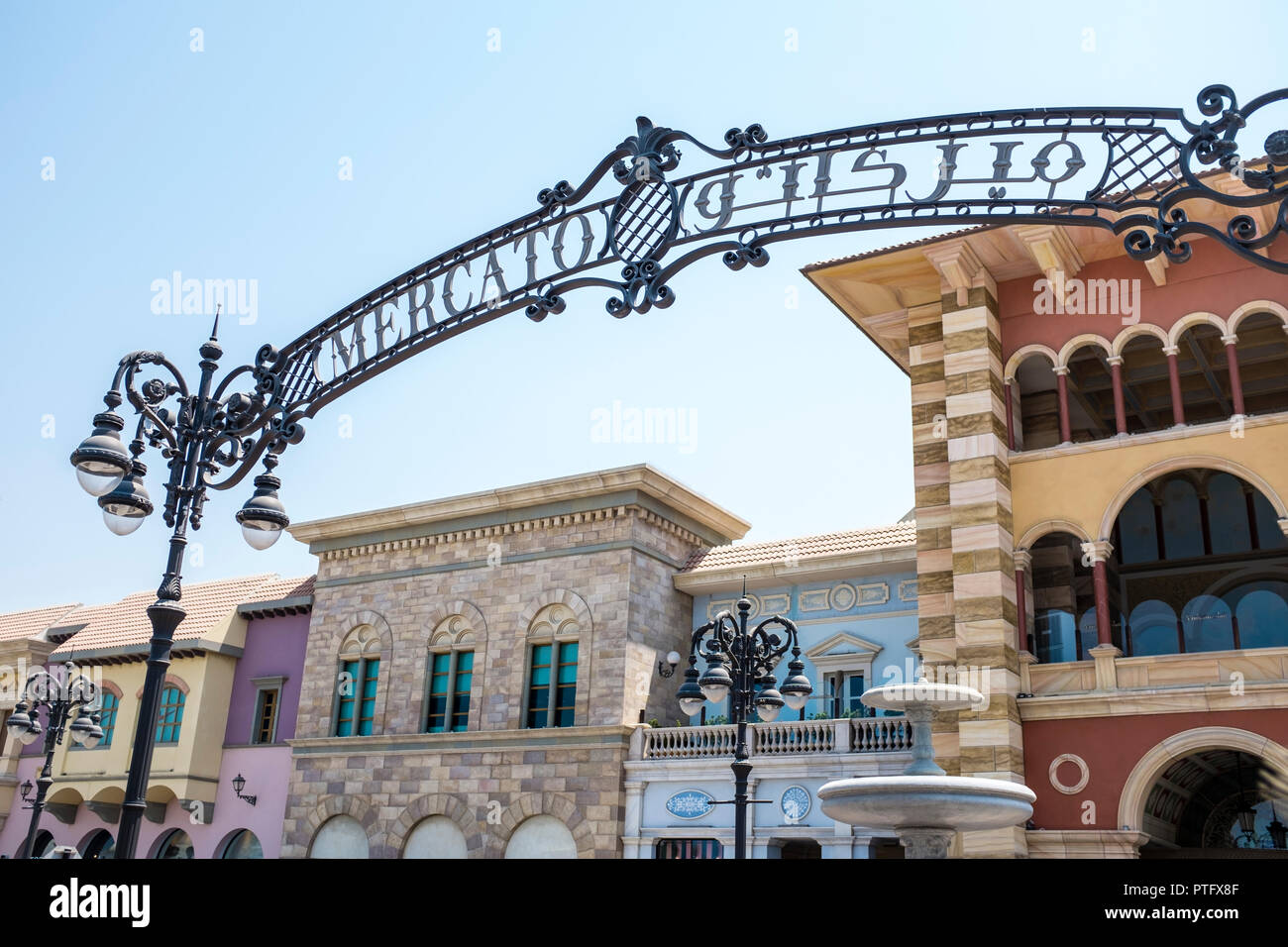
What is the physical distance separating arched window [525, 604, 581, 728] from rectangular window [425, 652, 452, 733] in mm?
2305

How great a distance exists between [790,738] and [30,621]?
2901 centimetres

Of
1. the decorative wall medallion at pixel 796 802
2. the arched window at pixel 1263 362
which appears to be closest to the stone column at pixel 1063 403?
the arched window at pixel 1263 362

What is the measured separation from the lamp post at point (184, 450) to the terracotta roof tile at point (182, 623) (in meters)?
23.0

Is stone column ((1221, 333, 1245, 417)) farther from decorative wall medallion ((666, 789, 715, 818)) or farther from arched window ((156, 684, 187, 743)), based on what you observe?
arched window ((156, 684, 187, 743))

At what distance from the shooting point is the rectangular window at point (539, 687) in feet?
83.2

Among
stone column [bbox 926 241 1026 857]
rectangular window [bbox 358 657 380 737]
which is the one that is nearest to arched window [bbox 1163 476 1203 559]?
stone column [bbox 926 241 1026 857]

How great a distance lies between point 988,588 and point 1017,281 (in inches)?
213

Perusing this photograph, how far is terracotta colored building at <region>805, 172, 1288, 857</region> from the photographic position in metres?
16.0

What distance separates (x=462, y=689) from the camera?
87.6ft

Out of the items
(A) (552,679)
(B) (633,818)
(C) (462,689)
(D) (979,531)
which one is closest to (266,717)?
(C) (462,689)

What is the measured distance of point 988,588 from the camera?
56.1ft
